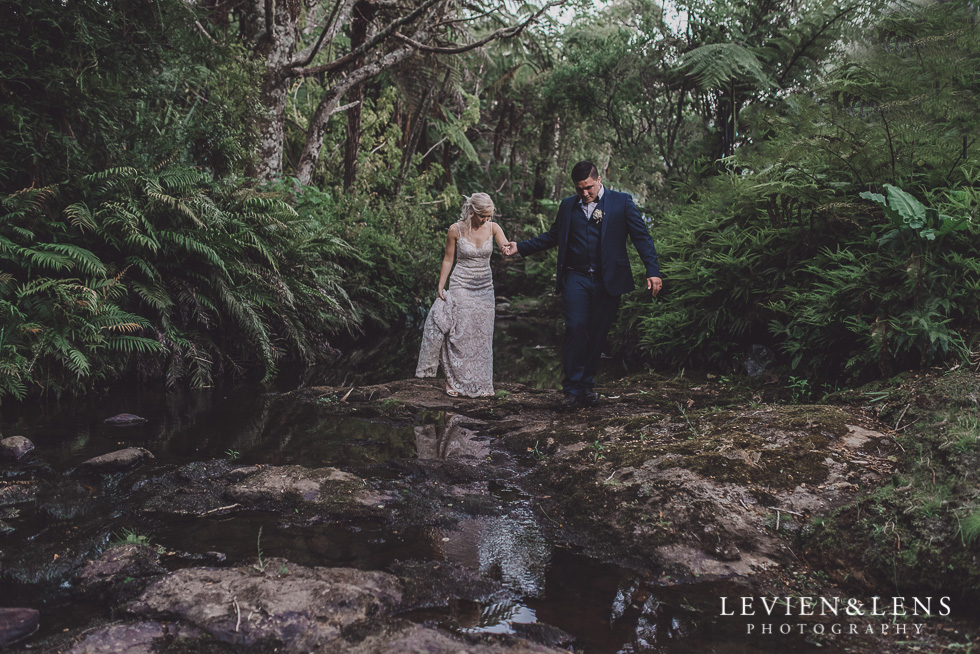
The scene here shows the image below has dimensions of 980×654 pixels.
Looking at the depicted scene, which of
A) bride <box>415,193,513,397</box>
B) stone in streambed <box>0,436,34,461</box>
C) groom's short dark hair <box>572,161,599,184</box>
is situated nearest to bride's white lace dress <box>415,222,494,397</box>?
bride <box>415,193,513,397</box>

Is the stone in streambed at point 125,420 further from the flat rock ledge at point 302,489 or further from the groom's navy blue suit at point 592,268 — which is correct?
the groom's navy blue suit at point 592,268

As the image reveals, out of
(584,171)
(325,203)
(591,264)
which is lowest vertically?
(591,264)

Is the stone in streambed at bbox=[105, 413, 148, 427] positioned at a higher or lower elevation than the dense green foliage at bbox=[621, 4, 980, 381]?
lower

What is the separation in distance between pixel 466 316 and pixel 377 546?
3.95m

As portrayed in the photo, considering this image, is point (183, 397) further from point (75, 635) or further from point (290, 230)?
point (75, 635)

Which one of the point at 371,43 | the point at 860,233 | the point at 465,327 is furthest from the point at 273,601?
the point at 371,43

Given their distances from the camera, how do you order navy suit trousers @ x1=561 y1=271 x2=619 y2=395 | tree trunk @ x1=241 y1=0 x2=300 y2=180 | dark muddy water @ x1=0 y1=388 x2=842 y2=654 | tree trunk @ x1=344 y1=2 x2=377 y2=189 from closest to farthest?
1. dark muddy water @ x1=0 y1=388 x2=842 y2=654
2. navy suit trousers @ x1=561 y1=271 x2=619 y2=395
3. tree trunk @ x1=241 y1=0 x2=300 y2=180
4. tree trunk @ x1=344 y1=2 x2=377 y2=189

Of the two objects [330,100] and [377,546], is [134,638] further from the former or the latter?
[330,100]

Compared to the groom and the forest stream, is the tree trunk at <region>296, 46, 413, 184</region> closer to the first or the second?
the groom

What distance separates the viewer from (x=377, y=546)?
10.4ft

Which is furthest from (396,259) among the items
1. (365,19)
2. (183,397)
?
(183,397)

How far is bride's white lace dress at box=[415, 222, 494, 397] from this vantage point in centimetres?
689

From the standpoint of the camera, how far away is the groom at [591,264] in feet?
19.2

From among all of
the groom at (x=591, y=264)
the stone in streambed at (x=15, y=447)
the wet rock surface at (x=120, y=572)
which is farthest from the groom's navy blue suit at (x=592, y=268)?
the stone in streambed at (x=15, y=447)
